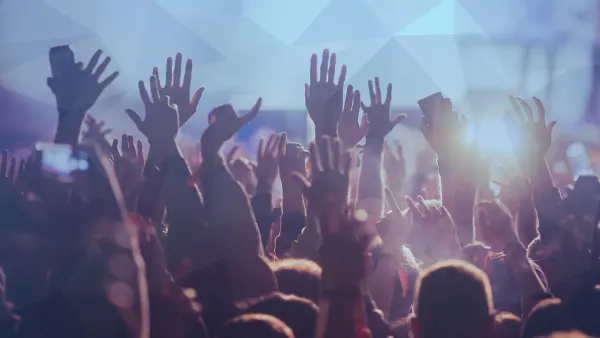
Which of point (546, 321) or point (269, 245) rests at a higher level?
point (269, 245)

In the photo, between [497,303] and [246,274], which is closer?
[246,274]

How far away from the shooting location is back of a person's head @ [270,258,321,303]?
2.04 m

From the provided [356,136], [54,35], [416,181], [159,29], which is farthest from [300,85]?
[356,136]

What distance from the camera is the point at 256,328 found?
1.60 metres

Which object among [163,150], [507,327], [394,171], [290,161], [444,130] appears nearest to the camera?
[507,327]

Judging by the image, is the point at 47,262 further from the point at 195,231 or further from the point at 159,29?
the point at 159,29

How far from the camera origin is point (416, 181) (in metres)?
5.87

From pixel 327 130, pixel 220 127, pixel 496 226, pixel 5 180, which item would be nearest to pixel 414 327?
pixel 220 127

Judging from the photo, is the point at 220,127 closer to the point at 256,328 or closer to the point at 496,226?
the point at 256,328

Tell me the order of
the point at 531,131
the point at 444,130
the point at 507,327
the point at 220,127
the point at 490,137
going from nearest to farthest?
the point at 507,327, the point at 220,127, the point at 531,131, the point at 444,130, the point at 490,137

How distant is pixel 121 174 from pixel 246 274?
3.31 feet

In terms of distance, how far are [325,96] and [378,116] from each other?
1.51 feet

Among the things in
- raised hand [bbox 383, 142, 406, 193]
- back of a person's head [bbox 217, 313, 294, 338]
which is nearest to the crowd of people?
back of a person's head [bbox 217, 313, 294, 338]

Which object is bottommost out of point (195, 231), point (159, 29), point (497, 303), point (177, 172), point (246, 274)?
point (497, 303)
